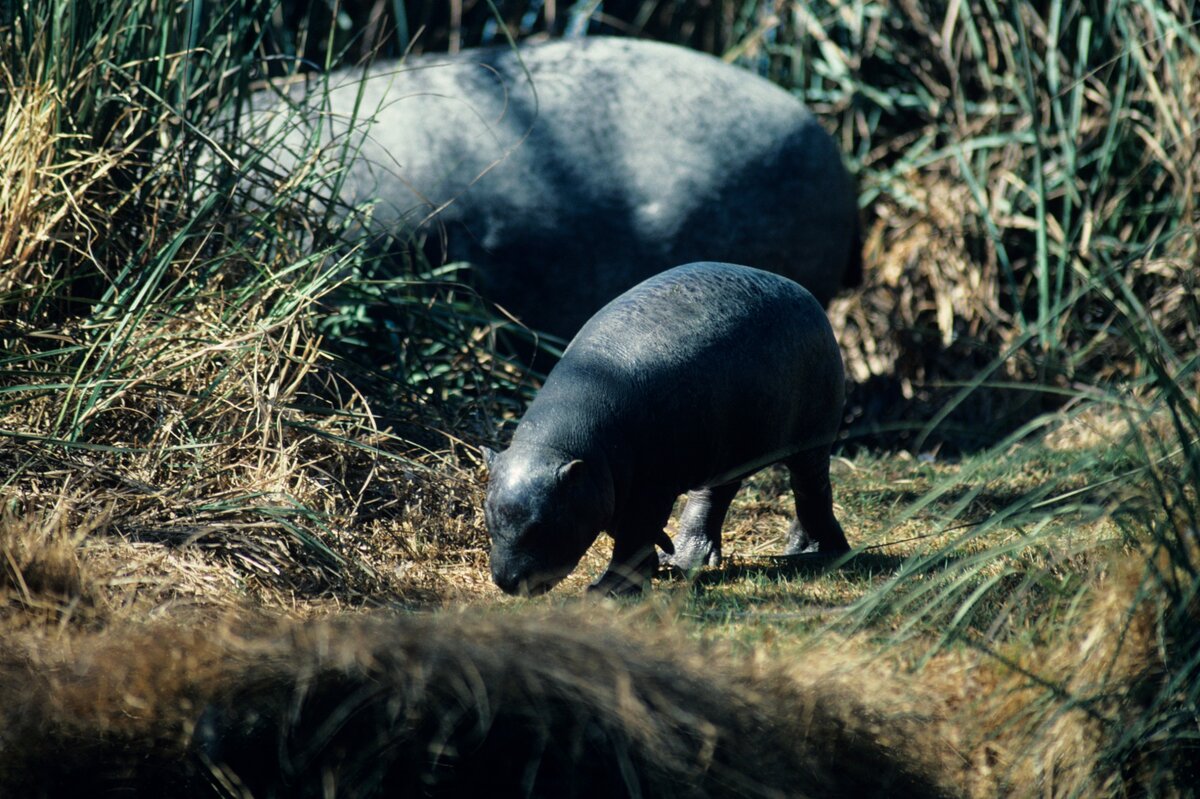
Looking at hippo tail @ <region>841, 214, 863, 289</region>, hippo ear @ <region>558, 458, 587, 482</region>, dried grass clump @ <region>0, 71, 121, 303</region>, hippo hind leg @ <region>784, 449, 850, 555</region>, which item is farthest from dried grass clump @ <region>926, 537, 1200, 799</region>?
hippo tail @ <region>841, 214, 863, 289</region>

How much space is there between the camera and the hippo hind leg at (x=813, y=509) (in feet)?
13.2

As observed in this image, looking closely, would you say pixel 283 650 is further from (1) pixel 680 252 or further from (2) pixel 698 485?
(1) pixel 680 252

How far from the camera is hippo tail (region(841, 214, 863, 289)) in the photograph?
6.56m

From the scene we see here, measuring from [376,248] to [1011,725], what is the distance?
3.50m

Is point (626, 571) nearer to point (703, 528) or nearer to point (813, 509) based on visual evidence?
point (703, 528)

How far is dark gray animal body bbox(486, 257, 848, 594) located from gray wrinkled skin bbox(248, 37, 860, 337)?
1850 millimetres

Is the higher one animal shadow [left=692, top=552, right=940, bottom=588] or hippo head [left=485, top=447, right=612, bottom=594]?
hippo head [left=485, top=447, right=612, bottom=594]

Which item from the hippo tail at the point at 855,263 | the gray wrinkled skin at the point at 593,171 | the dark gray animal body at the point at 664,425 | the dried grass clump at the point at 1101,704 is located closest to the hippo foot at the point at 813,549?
the dark gray animal body at the point at 664,425

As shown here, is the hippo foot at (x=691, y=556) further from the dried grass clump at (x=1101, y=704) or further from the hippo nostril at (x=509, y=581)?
the dried grass clump at (x=1101, y=704)

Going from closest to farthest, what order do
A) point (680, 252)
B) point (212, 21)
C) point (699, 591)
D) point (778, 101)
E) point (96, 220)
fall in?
1. point (699, 591)
2. point (96, 220)
3. point (212, 21)
4. point (680, 252)
5. point (778, 101)

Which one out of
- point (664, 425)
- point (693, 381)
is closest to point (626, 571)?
point (664, 425)

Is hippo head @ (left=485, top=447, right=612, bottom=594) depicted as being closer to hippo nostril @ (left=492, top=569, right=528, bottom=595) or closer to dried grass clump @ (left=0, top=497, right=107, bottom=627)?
hippo nostril @ (left=492, top=569, right=528, bottom=595)

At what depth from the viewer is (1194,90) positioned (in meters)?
6.71

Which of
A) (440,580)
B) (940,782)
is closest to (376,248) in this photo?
(440,580)
